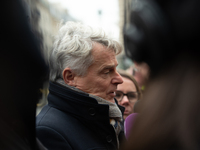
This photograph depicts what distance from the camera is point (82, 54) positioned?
1713 mm

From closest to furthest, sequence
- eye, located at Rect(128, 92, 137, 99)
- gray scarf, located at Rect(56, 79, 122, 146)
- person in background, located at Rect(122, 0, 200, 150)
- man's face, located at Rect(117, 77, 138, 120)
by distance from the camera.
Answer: person in background, located at Rect(122, 0, 200, 150), gray scarf, located at Rect(56, 79, 122, 146), man's face, located at Rect(117, 77, 138, 120), eye, located at Rect(128, 92, 137, 99)

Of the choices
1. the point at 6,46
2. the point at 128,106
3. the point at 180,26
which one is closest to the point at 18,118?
the point at 6,46

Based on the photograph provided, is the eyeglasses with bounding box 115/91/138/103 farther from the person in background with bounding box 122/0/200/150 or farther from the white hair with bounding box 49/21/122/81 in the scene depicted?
the person in background with bounding box 122/0/200/150

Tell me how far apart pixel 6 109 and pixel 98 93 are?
42.5 inches

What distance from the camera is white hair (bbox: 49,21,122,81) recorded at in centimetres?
172

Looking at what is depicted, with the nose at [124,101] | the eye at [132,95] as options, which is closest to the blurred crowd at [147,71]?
the nose at [124,101]

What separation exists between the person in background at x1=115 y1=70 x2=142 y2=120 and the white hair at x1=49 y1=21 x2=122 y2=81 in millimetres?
1216

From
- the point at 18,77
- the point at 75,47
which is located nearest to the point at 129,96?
the point at 75,47

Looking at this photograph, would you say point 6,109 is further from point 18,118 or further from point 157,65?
point 157,65

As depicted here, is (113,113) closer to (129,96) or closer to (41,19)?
(41,19)

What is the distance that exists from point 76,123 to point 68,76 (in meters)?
0.44

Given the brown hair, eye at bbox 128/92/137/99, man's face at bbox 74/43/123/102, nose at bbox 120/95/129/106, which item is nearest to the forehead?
man's face at bbox 74/43/123/102

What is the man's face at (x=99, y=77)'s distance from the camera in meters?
1.76

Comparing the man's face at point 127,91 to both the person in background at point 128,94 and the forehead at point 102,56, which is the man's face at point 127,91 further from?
the forehead at point 102,56
